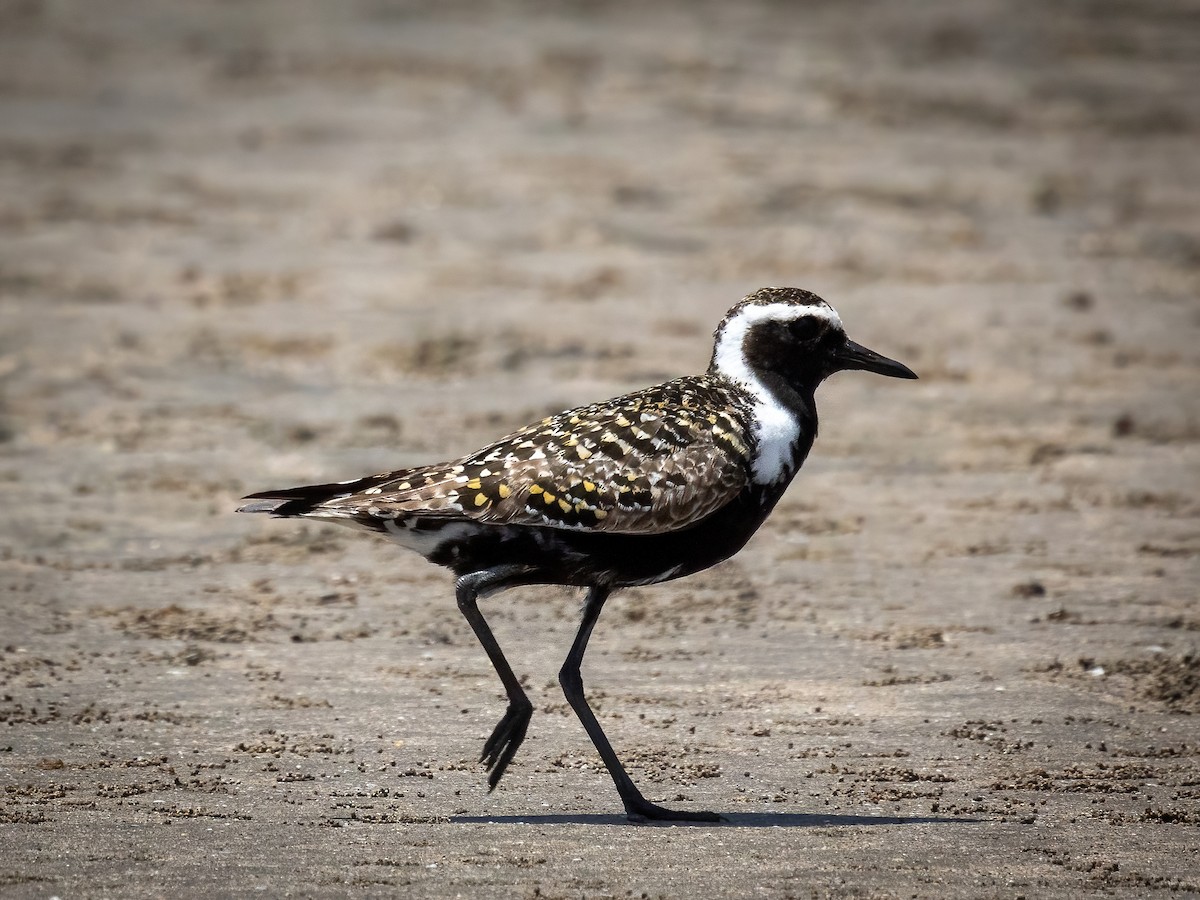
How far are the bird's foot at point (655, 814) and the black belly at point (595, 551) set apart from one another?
76 cm

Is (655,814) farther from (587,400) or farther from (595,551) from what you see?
(587,400)

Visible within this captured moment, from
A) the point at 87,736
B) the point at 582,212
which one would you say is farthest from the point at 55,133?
the point at 87,736

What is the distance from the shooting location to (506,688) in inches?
254

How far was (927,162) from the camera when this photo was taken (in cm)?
1748

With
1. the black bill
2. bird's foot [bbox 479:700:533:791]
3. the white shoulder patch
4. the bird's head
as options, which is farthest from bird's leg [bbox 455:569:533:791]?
the black bill

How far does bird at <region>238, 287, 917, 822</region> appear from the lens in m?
6.45

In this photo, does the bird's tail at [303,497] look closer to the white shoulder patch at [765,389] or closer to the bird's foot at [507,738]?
the bird's foot at [507,738]

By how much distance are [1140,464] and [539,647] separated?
455 cm

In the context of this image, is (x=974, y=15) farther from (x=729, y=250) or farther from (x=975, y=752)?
(x=975, y=752)

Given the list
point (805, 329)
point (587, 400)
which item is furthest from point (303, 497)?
point (587, 400)

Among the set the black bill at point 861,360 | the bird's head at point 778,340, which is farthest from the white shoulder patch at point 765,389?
the black bill at point 861,360

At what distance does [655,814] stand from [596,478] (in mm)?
1131

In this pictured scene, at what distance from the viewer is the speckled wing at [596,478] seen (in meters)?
6.46

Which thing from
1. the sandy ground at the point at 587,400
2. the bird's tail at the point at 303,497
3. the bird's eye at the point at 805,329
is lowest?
the sandy ground at the point at 587,400
